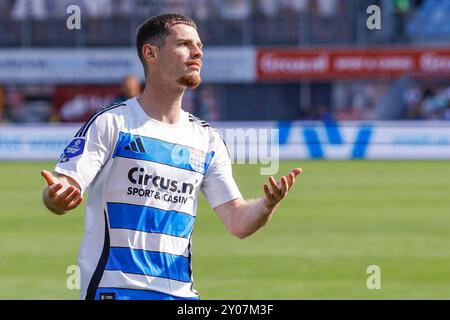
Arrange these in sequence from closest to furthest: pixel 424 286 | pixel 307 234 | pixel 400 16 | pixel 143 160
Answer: pixel 143 160, pixel 424 286, pixel 307 234, pixel 400 16

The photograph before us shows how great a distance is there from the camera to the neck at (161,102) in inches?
221

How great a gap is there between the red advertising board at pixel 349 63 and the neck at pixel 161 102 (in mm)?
36016

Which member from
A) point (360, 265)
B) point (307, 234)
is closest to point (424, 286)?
point (360, 265)

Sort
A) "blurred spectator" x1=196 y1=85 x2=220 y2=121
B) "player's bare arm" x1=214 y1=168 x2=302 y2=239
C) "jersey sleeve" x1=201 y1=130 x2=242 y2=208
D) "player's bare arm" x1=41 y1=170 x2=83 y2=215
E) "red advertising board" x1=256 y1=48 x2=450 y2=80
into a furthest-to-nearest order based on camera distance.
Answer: "blurred spectator" x1=196 y1=85 x2=220 y2=121 → "red advertising board" x1=256 y1=48 x2=450 y2=80 → "jersey sleeve" x1=201 y1=130 x2=242 y2=208 → "player's bare arm" x1=214 y1=168 x2=302 y2=239 → "player's bare arm" x1=41 y1=170 x2=83 y2=215

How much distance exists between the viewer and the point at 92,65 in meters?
42.7

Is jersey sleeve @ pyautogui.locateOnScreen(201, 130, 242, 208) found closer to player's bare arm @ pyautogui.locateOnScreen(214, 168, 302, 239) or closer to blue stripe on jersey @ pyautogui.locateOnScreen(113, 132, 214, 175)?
player's bare arm @ pyautogui.locateOnScreen(214, 168, 302, 239)

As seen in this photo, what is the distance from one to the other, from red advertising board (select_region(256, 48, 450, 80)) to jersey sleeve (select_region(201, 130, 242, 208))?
3573 cm

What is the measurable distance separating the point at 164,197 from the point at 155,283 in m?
0.43

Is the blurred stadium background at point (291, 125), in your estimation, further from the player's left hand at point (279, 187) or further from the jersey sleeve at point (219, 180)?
the player's left hand at point (279, 187)

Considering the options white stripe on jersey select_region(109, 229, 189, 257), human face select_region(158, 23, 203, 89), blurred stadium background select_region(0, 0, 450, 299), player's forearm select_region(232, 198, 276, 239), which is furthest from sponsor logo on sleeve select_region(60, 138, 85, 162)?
blurred stadium background select_region(0, 0, 450, 299)

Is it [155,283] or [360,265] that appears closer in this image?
[155,283]

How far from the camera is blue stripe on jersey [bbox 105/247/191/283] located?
5453mm
